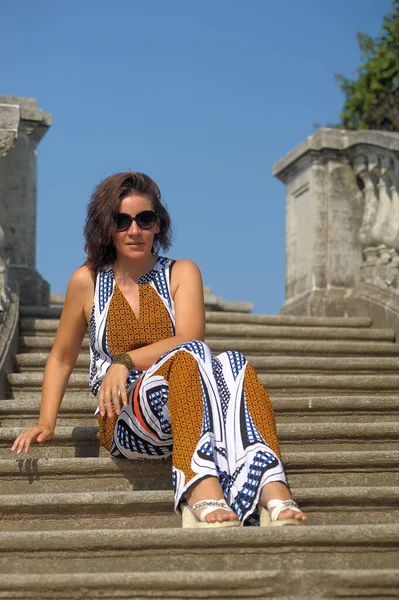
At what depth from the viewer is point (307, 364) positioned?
547 centimetres

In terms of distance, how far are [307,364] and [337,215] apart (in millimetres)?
2062

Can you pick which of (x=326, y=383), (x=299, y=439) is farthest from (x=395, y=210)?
(x=299, y=439)

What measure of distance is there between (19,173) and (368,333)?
284 centimetres

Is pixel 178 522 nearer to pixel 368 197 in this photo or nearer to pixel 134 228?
pixel 134 228

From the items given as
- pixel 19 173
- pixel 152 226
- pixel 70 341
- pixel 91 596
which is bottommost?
pixel 91 596

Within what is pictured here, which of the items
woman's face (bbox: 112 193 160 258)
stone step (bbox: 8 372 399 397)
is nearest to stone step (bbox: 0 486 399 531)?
woman's face (bbox: 112 193 160 258)

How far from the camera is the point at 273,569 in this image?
2756 mm

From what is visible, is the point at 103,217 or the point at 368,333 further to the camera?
the point at 368,333

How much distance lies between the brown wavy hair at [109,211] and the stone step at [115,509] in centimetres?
92

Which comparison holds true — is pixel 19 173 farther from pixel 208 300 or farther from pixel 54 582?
pixel 54 582

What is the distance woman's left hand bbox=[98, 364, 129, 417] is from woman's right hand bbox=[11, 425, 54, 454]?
293 mm

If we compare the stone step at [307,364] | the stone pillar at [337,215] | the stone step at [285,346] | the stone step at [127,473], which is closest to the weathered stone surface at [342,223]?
the stone pillar at [337,215]

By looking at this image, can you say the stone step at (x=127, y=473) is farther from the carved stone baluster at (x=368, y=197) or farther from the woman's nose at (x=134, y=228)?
the carved stone baluster at (x=368, y=197)

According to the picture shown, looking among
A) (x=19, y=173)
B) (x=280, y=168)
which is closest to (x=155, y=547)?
(x=19, y=173)
